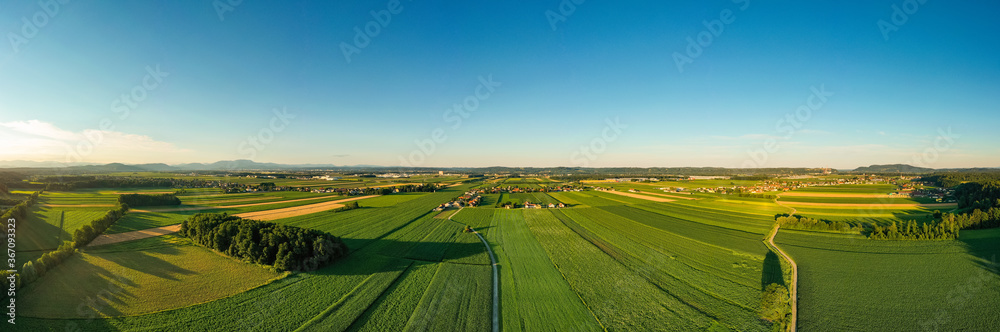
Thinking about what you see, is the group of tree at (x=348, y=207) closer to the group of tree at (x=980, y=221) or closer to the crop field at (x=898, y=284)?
the crop field at (x=898, y=284)

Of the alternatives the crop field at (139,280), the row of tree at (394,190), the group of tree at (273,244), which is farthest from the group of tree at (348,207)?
the row of tree at (394,190)

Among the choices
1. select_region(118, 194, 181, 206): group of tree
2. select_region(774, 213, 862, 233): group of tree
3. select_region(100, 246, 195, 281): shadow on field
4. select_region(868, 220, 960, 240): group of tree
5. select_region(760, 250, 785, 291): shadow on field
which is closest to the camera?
select_region(760, 250, 785, 291): shadow on field

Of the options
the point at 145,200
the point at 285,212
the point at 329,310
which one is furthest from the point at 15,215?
the point at 329,310

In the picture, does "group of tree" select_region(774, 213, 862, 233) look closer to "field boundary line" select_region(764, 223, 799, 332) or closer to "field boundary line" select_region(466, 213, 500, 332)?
"field boundary line" select_region(764, 223, 799, 332)

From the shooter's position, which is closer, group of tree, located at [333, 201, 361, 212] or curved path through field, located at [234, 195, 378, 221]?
curved path through field, located at [234, 195, 378, 221]

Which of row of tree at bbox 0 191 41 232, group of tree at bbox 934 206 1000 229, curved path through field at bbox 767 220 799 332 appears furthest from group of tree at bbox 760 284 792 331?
row of tree at bbox 0 191 41 232

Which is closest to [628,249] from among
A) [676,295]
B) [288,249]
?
[676,295]

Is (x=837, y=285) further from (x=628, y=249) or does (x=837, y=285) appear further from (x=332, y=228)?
(x=332, y=228)
